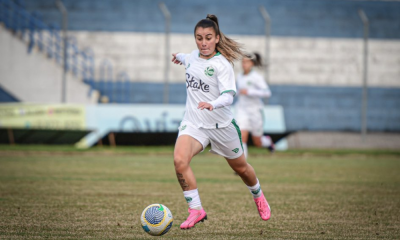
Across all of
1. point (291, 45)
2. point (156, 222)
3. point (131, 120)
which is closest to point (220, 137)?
point (156, 222)

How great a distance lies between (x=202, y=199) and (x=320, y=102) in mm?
21077

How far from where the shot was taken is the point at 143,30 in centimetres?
2981

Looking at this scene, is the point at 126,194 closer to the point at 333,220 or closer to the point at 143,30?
the point at 333,220

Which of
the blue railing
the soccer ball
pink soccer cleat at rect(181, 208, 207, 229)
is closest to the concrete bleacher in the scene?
the blue railing

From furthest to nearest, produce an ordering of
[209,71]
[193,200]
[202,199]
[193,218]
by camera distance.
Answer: [202,199], [209,71], [193,200], [193,218]

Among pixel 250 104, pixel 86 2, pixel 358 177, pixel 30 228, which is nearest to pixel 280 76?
pixel 86 2

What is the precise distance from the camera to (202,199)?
9.40 m

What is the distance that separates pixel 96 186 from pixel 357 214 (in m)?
4.77

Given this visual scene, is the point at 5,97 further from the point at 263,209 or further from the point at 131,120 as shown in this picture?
the point at 263,209

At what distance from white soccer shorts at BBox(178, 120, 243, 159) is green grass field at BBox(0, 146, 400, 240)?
33.5 inches

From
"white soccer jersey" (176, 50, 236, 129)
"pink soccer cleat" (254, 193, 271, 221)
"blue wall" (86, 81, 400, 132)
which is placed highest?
"white soccer jersey" (176, 50, 236, 129)

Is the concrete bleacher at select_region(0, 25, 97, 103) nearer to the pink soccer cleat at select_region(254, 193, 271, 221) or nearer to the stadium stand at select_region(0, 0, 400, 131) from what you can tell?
the stadium stand at select_region(0, 0, 400, 131)

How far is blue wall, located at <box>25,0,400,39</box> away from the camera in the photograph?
2984 cm

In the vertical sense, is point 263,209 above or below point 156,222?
below
